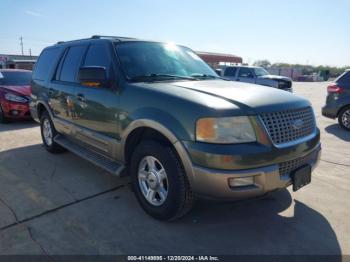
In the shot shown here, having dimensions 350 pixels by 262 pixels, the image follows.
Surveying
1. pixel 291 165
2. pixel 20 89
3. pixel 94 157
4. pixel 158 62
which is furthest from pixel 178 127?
pixel 20 89

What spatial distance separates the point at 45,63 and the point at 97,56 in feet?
6.96

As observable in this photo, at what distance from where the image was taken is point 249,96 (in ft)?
9.46

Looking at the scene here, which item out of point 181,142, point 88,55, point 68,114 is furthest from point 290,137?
point 68,114

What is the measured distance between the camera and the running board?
11.5 ft

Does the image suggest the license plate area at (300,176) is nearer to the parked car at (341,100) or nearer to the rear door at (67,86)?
the rear door at (67,86)

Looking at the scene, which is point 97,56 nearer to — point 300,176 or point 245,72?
point 300,176

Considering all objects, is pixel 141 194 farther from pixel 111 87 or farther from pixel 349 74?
pixel 349 74

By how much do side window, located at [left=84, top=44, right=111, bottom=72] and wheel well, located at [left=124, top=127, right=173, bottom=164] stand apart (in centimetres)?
92

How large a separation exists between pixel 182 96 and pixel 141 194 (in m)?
1.23

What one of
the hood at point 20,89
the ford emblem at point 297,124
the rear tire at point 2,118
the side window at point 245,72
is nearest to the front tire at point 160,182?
the ford emblem at point 297,124

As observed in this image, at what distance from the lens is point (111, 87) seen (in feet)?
11.3

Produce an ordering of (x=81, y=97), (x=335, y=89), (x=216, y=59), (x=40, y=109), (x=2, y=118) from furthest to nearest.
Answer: (x=216, y=59) < (x=2, y=118) < (x=335, y=89) < (x=40, y=109) < (x=81, y=97)

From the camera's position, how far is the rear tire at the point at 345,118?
25.4ft

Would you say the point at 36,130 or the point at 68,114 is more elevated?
the point at 68,114
